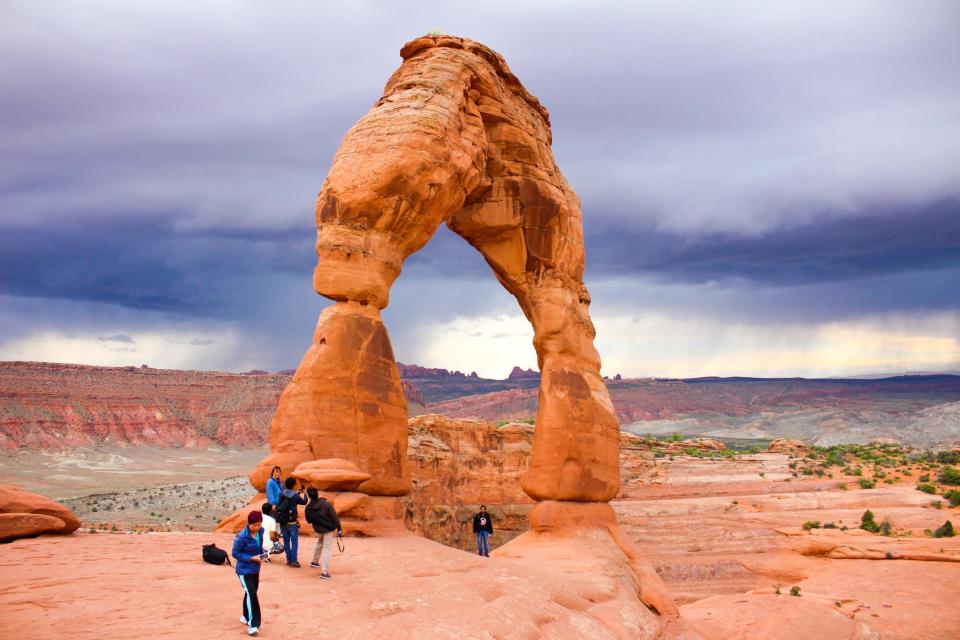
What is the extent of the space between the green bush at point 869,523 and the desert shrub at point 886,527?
184 millimetres

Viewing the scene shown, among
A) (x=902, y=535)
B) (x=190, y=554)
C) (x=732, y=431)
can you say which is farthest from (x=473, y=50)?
(x=732, y=431)

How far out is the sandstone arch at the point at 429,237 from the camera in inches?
626

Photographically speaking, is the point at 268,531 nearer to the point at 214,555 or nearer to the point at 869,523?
the point at 214,555

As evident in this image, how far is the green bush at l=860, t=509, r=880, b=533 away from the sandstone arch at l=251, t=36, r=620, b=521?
18924 millimetres

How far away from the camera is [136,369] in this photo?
306ft

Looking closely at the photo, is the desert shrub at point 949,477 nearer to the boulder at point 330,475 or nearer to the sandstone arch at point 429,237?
the sandstone arch at point 429,237

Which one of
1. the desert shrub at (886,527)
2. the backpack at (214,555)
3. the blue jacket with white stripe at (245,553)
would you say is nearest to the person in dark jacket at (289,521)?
the backpack at (214,555)

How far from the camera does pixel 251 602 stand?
26.8ft

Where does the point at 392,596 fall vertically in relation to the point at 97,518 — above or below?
above

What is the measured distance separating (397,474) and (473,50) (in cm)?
1136

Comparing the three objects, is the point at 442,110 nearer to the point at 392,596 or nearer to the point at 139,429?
the point at 392,596

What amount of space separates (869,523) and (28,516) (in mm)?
33028

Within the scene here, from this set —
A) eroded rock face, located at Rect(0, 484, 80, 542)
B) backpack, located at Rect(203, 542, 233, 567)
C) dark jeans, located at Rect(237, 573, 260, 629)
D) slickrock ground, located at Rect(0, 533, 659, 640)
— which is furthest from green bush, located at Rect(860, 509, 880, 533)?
dark jeans, located at Rect(237, 573, 260, 629)

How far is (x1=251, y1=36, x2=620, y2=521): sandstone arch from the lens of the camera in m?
15.9
